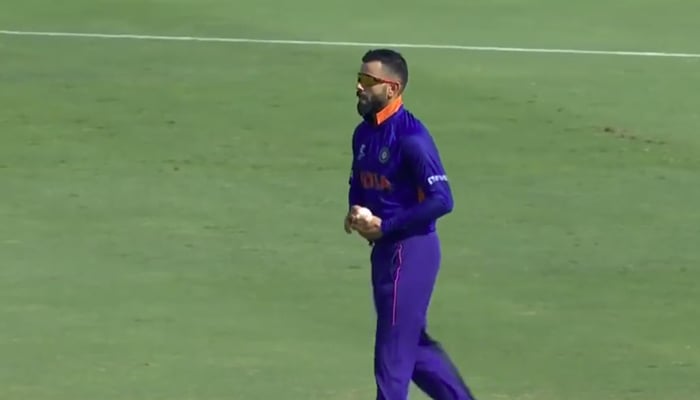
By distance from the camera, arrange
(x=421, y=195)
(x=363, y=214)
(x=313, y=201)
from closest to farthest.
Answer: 1. (x=363, y=214)
2. (x=421, y=195)
3. (x=313, y=201)

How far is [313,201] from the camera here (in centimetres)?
1585

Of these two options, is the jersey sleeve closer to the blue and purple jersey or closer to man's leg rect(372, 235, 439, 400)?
the blue and purple jersey

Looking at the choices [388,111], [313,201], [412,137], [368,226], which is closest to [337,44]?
[313,201]

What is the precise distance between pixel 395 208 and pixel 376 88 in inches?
23.6

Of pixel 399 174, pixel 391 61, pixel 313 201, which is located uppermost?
pixel 391 61

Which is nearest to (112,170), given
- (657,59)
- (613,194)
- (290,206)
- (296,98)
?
(290,206)

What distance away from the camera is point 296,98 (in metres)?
19.6

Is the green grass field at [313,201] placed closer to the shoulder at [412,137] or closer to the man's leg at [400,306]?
the man's leg at [400,306]

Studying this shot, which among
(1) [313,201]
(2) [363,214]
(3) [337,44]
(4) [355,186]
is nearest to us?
(2) [363,214]

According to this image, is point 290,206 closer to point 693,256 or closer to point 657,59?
point 693,256

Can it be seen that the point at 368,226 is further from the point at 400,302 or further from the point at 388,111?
the point at 388,111

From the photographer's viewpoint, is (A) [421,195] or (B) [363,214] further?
(A) [421,195]

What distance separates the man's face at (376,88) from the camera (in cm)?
915

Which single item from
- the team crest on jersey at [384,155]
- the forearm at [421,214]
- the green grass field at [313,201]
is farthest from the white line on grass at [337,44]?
the forearm at [421,214]
